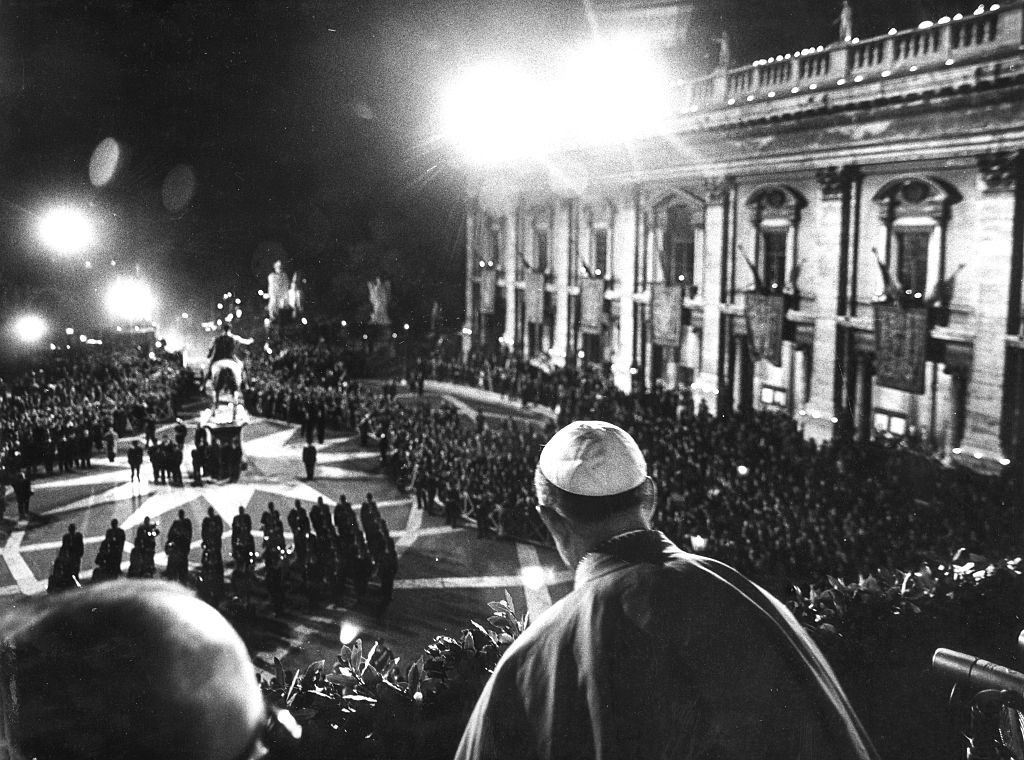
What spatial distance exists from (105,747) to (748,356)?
2779cm

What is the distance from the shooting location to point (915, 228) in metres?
22.2

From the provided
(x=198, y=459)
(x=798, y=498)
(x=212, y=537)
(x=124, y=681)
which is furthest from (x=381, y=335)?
(x=124, y=681)

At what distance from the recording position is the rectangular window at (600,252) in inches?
1388

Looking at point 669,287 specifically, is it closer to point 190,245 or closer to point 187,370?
point 187,370

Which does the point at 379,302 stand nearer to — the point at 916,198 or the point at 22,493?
the point at 22,493

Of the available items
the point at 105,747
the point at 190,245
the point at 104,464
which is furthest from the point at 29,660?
the point at 190,245

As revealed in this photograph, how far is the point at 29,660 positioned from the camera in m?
1.51

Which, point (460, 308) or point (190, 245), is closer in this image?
point (190, 245)

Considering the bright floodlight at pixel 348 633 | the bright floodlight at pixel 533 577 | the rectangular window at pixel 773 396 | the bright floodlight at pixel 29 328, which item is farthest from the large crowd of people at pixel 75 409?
the rectangular window at pixel 773 396

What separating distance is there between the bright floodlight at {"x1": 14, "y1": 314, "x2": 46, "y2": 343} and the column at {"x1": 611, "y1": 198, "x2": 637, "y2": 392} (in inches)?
761

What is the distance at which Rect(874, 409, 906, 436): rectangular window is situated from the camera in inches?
880

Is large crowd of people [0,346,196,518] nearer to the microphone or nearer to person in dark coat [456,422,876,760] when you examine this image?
the microphone

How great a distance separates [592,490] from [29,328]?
24372 mm

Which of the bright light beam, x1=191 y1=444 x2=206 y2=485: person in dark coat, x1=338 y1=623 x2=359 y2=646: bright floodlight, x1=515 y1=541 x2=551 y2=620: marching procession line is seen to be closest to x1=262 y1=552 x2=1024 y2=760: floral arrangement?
x1=338 y1=623 x2=359 y2=646: bright floodlight
